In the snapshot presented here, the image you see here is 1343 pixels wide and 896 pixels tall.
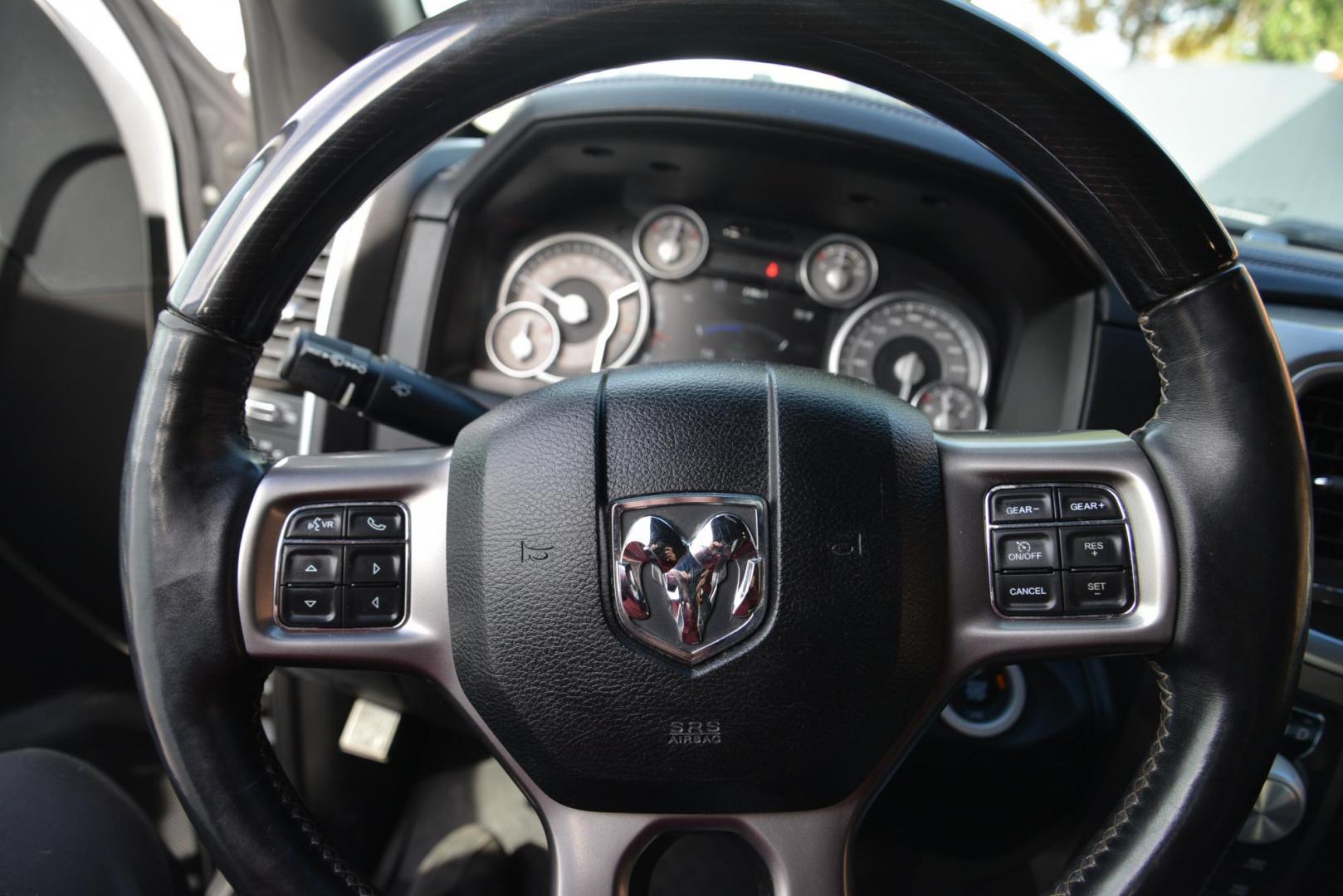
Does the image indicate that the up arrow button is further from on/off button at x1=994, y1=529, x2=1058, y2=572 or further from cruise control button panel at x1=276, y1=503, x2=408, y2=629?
on/off button at x1=994, y1=529, x2=1058, y2=572

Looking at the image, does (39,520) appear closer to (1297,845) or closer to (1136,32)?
(1297,845)

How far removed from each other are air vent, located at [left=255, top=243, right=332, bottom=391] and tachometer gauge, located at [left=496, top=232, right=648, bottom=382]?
0.35 m

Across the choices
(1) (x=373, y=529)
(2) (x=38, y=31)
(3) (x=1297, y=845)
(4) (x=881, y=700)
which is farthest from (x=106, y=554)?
(3) (x=1297, y=845)

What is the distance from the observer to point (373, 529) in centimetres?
90

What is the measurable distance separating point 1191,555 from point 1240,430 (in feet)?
0.37

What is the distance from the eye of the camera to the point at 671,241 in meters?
1.90

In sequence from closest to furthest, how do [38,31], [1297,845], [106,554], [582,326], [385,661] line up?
[385,661] → [1297,845] → [38,31] → [582,326] → [106,554]

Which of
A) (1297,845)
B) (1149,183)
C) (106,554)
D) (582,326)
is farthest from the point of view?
(106,554)

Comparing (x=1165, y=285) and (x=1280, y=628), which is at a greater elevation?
(x=1165, y=285)

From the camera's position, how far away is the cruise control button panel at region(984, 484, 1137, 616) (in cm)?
85

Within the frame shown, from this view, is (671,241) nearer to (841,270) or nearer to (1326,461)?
(841,270)

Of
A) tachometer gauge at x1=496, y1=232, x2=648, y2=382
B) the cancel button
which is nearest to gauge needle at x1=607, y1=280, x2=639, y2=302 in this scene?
tachometer gauge at x1=496, y1=232, x2=648, y2=382

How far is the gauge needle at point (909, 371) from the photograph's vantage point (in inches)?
72.7

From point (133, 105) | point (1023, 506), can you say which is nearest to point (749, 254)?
point (1023, 506)
